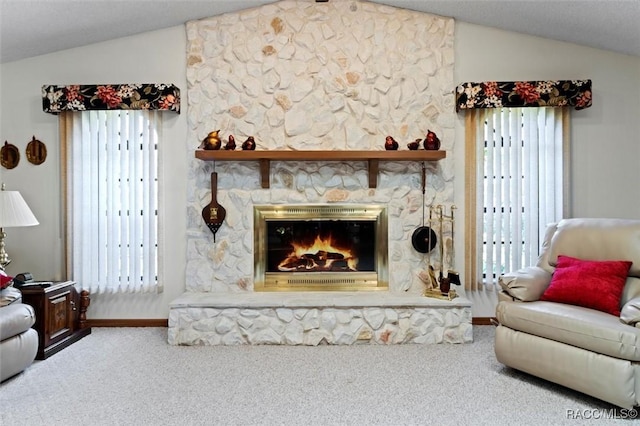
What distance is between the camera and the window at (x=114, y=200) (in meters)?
4.08

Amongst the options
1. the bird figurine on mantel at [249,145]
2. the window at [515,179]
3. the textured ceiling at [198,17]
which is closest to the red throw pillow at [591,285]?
the window at [515,179]

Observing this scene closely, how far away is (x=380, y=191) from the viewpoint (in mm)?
4094

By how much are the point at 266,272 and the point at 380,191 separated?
1.27 meters

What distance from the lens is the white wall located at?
412 centimetres

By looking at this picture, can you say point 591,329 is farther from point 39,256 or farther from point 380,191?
point 39,256

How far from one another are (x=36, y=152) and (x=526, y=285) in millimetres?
4232

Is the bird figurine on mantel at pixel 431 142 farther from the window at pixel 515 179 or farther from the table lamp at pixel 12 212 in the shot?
the table lamp at pixel 12 212

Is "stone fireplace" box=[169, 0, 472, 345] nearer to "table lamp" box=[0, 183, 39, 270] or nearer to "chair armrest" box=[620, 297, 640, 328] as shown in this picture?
"table lamp" box=[0, 183, 39, 270]

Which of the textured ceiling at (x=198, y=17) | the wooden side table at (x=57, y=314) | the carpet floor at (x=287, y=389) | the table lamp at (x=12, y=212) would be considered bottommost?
the carpet floor at (x=287, y=389)

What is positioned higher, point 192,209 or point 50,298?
point 192,209

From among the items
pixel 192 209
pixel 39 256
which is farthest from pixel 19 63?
pixel 192 209

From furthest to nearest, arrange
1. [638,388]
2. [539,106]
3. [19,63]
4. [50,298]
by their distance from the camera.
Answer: [19,63], [539,106], [50,298], [638,388]

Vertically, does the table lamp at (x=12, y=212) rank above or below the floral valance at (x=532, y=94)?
below

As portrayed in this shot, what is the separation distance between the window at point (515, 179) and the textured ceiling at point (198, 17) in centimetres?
71
